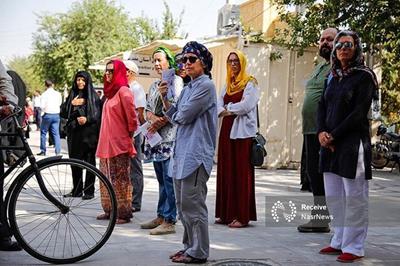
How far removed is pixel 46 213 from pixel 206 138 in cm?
167

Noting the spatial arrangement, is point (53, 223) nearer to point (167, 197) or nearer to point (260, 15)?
point (167, 197)

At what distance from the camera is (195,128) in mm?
4504

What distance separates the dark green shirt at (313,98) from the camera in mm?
5699

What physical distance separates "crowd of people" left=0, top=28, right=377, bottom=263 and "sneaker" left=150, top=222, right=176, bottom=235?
0.4 inches

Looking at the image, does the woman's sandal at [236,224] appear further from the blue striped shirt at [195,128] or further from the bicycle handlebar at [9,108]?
the bicycle handlebar at [9,108]

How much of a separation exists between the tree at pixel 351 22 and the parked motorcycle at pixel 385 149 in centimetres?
170

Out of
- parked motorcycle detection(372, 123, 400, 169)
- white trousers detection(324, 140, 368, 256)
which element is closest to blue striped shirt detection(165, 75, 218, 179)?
white trousers detection(324, 140, 368, 256)

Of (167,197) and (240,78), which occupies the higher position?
(240,78)

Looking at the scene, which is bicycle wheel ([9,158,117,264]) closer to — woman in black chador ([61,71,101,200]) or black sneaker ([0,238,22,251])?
black sneaker ([0,238,22,251])

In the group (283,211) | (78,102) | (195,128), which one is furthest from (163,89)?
(78,102)

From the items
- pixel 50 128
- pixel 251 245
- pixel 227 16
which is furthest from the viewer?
pixel 227 16

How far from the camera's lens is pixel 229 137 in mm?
6316

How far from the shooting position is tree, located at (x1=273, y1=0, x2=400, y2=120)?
10805 millimetres

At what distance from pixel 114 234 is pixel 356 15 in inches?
312
